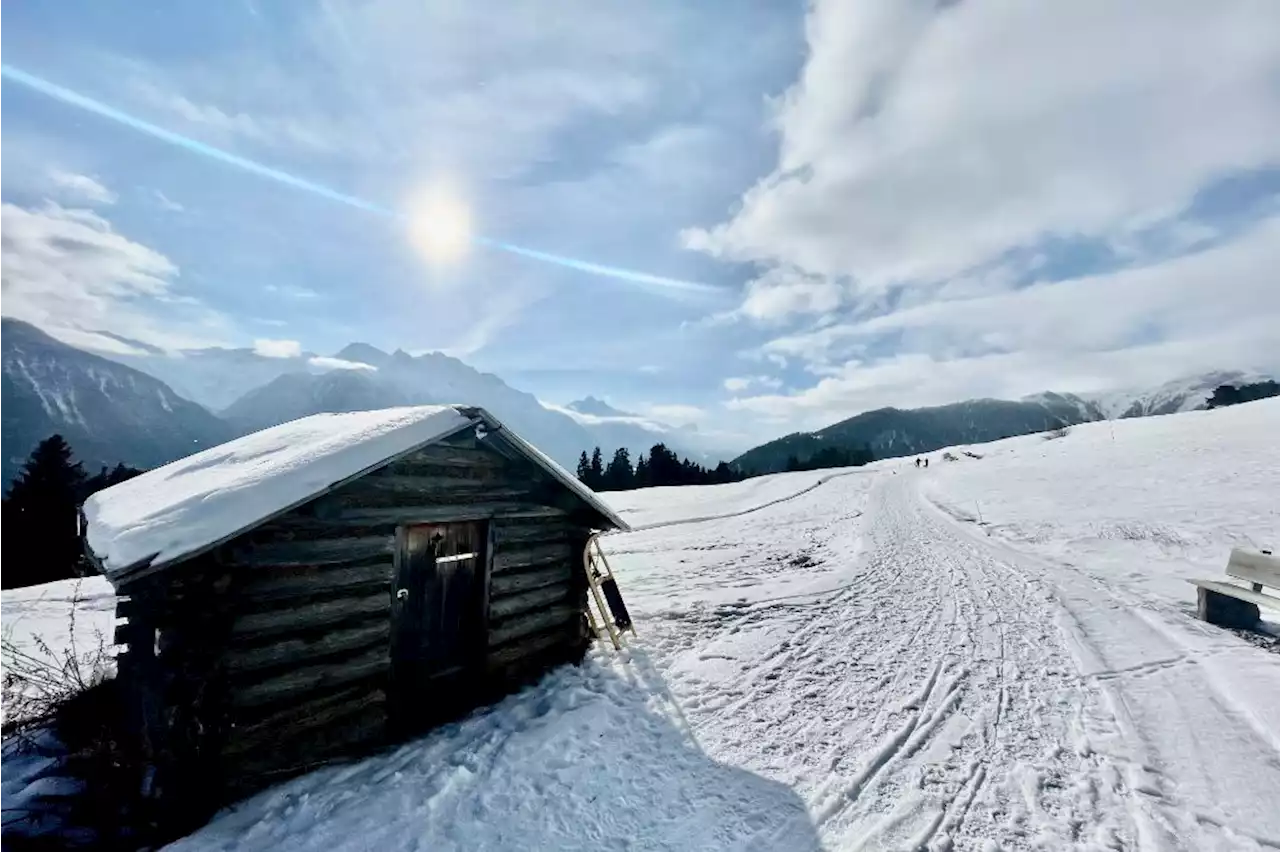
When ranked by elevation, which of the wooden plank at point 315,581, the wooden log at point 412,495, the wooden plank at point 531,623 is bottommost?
the wooden plank at point 531,623

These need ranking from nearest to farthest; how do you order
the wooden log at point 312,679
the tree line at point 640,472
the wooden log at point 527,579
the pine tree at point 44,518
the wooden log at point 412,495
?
the wooden log at point 312,679, the wooden log at point 412,495, the wooden log at point 527,579, the pine tree at point 44,518, the tree line at point 640,472

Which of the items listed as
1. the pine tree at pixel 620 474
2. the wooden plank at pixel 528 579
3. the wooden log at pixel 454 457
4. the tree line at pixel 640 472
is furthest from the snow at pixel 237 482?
the pine tree at pixel 620 474

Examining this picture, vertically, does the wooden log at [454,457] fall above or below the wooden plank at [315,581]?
above

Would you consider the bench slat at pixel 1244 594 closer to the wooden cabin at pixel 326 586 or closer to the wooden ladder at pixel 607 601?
the wooden ladder at pixel 607 601

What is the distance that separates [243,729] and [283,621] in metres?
1.04

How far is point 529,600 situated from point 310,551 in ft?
11.4

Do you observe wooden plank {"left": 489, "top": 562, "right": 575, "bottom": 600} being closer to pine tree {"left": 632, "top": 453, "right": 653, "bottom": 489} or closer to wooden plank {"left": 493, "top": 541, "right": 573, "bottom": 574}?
wooden plank {"left": 493, "top": 541, "right": 573, "bottom": 574}

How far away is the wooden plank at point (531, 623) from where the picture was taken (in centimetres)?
849

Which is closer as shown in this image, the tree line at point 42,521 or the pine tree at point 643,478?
the tree line at point 42,521

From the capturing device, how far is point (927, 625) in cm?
1118

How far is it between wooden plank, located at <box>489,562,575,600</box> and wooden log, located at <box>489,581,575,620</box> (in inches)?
2.8

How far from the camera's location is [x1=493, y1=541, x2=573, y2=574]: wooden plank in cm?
864

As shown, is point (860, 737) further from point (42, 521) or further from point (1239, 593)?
point (42, 521)

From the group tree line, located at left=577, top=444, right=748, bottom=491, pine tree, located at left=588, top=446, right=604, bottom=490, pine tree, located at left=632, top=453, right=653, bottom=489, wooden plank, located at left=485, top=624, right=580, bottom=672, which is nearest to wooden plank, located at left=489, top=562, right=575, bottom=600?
wooden plank, located at left=485, top=624, right=580, bottom=672
